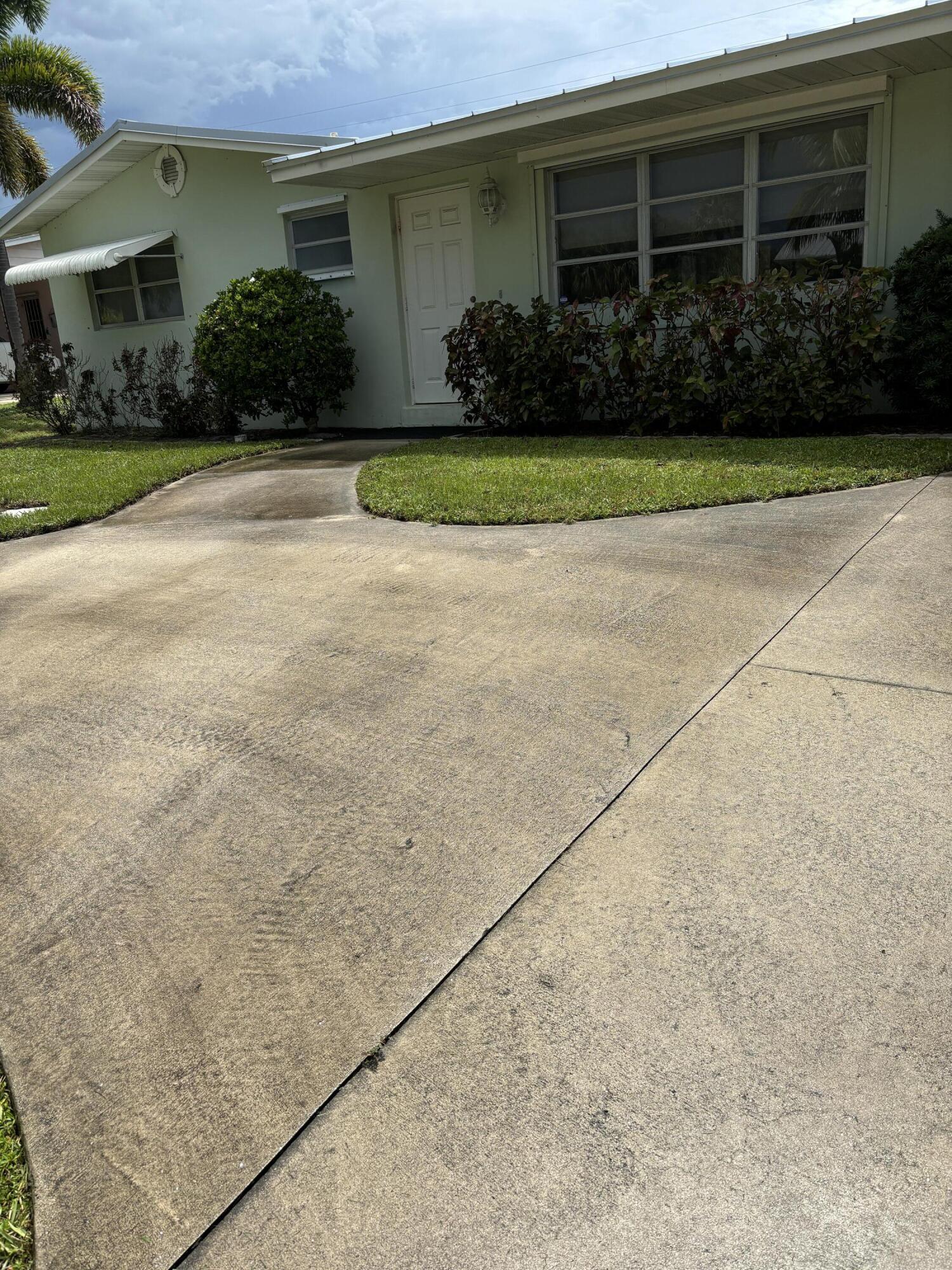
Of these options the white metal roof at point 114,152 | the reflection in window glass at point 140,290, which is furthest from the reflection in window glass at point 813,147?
the reflection in window glass at point 140,290

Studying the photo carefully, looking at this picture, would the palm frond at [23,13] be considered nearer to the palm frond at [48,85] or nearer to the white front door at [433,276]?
the palm frond at [48,85]

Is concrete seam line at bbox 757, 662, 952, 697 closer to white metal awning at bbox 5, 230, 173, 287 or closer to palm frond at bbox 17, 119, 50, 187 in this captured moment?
white metal awning at bbox 5, 230, 173, 287

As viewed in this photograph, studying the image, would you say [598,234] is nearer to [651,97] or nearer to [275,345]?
[651,97]

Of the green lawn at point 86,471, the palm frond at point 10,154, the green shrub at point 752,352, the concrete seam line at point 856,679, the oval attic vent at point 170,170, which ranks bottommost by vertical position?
the concrete seam line at point 856,679

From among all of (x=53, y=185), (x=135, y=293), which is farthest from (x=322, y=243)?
(x=53, y=185)

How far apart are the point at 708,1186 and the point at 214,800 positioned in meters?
1.92

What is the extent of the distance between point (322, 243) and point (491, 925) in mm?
11488

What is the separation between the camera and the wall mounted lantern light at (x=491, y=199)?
1066cm

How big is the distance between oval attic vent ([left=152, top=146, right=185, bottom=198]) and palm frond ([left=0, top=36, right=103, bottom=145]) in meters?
13.0

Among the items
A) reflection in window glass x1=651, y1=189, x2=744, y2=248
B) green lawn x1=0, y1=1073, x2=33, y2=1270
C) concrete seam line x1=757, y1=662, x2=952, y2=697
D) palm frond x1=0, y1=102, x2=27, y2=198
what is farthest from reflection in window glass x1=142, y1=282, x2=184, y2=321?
green lawn x1=0, y1=1073, x2=33, y2=1270

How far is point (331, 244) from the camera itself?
12.4 meters

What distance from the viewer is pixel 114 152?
44.7ft

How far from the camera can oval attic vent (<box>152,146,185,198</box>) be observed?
44.0ft

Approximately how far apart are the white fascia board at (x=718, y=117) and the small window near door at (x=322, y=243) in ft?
8.83
